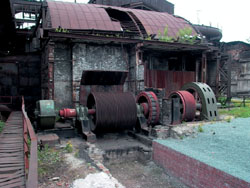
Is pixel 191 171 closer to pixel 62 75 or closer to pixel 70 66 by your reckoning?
pixel 62 75

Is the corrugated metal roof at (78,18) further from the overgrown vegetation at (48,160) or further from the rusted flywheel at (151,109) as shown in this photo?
the overgrown vegetation at (48,160)

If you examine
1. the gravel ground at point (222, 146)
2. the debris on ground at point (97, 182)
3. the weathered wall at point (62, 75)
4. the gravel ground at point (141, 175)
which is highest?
the weathered wall at point (62, 75)

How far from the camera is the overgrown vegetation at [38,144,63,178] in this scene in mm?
5172

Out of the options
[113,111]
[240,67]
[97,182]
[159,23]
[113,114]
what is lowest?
[97,182]

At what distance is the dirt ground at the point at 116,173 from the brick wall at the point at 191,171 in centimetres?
26

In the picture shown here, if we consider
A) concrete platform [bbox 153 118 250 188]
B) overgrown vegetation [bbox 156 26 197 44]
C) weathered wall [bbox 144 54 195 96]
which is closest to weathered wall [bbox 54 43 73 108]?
weathered wall [bbox 144 54 195 96]

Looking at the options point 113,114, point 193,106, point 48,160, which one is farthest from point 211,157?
point 48,160

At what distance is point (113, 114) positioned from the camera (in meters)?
8.65

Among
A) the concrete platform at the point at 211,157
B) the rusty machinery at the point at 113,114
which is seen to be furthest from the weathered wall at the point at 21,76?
the concrete platform at the point at 211,157

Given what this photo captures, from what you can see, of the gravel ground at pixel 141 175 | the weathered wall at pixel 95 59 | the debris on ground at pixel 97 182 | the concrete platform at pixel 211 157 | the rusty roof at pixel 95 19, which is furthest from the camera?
the rusty roof at pixel 95 19

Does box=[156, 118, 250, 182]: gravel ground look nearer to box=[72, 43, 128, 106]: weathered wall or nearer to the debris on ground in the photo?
the debris on ground

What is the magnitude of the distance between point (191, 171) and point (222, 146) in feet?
4.87

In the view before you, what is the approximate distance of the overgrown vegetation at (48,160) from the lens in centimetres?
517

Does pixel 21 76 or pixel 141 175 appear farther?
pixel 21 76
